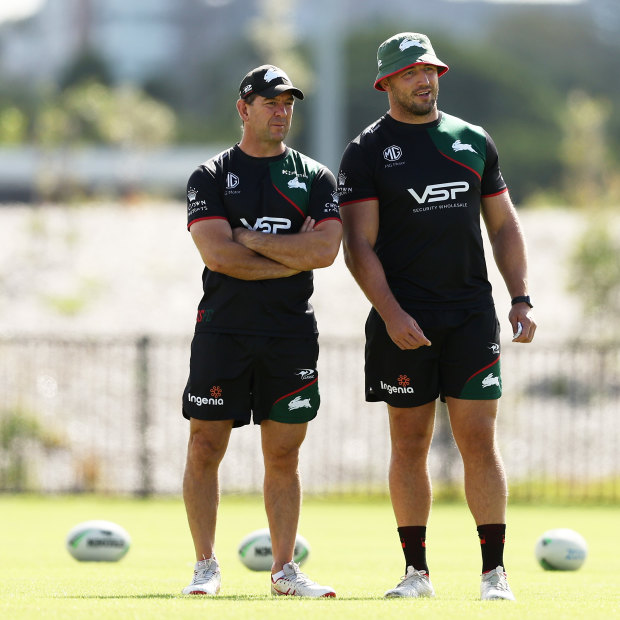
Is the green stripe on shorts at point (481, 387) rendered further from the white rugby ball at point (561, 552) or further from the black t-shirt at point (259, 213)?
the white rugby ball at point (561, 552)

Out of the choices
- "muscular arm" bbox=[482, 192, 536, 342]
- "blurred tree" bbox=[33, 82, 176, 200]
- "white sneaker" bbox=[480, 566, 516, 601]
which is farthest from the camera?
"blurred tree" bbox=[33, 82, 176, 200]

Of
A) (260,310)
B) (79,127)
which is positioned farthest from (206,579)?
(79,127)

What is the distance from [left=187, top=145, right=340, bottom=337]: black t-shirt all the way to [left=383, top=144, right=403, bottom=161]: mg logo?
29cm

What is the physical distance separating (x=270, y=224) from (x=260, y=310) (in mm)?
414

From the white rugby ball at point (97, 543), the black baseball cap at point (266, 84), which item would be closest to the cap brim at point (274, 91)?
the black baseball cap at point (266, 84)

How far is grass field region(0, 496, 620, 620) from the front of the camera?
17.5 ft

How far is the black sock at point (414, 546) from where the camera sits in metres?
6.16

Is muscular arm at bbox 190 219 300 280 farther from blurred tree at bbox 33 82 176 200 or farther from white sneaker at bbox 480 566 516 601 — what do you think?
blurred tree at bbox 33 82 176 200

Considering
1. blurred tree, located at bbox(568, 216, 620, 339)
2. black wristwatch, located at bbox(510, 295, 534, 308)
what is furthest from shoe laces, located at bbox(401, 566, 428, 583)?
blurred tree, located at bbox(568, 216, 620, 339)

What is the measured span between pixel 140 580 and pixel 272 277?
1.97 meters

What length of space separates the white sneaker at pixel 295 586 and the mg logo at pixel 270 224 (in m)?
1.57

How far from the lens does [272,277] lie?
612 centimetres

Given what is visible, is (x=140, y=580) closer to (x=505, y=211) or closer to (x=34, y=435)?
(x=505, y=211)

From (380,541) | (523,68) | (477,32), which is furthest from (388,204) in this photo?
(477,32)
